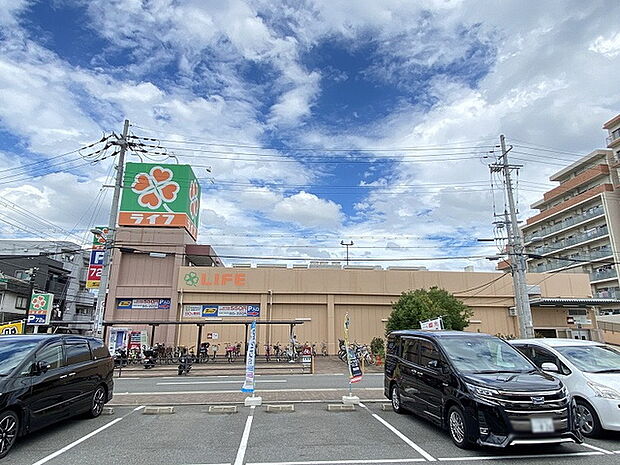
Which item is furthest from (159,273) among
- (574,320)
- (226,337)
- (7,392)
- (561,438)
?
(574,320)

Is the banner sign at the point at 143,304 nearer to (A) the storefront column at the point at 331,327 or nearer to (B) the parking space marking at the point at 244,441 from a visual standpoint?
(A) the storefront column at the point at 331,327

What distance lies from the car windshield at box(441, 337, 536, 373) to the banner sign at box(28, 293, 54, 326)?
23164 mm

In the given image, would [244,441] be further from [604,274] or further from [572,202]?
[572,202]

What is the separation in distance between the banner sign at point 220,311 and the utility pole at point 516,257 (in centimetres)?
1695

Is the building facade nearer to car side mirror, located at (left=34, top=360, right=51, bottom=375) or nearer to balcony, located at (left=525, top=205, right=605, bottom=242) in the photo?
car side mirror, located at (left=34, top=360, right=51, bottom=375)

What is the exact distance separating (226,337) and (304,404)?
19.4 metres

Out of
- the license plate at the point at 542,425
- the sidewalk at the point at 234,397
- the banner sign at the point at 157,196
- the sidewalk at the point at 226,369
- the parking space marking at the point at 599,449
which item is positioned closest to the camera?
the license plate at the point at 542,425

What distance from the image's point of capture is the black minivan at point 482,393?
211 inches

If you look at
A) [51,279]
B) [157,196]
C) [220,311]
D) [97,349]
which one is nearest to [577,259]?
[220,311]

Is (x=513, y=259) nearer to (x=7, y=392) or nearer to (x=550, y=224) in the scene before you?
(x=7, y=392)

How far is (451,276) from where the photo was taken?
30.4 metres

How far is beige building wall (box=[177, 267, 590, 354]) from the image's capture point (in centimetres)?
2844

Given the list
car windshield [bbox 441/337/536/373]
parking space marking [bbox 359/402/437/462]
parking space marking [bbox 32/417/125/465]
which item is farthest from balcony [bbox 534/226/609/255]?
parking space marking [bbox 32/417/125/465]

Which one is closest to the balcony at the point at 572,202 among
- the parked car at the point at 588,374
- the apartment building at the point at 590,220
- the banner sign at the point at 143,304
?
the apartment building at the point at 590,220
